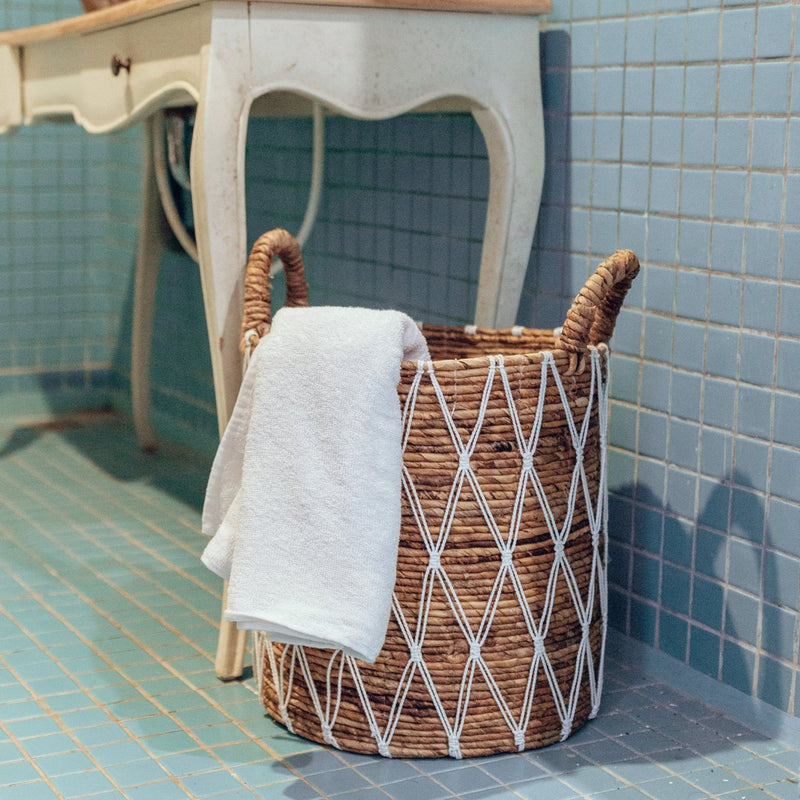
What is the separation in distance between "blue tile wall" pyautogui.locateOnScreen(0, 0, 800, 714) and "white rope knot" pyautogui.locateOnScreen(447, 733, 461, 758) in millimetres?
316

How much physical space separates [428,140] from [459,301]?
234 mm

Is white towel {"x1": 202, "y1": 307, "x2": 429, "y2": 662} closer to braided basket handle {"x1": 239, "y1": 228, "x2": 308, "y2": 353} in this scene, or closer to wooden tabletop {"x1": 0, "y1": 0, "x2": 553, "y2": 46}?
braided basket handle {"x1": 239, "y1": 228, "x2": 308, "y2": 353}

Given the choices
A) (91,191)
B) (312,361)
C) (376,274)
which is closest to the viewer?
(312,361)

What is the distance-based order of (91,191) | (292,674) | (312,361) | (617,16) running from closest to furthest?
(312,361), (292,674), (617,16), (91,191)

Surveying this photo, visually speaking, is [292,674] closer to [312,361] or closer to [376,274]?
[312,361]

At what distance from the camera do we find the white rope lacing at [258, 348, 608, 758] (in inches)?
46.4

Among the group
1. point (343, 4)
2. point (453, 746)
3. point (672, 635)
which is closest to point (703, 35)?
point (343, 4)

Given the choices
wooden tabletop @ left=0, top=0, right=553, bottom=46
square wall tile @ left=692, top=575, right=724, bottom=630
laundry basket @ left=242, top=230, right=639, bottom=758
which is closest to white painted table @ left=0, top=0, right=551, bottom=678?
wooden tabletop @ left=0, top=0, right=553, bottom=46

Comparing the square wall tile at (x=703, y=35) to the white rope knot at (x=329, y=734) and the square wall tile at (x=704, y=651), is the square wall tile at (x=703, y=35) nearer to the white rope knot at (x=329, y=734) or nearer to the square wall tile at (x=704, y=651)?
the square wall tile at (x=704, y=651)

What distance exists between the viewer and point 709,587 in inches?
53.1

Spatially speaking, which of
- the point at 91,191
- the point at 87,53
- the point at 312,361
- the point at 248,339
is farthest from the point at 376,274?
the point at 91,191

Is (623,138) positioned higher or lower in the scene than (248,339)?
higher

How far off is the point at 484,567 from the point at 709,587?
30 centimetres

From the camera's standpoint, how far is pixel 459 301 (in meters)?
1.71
